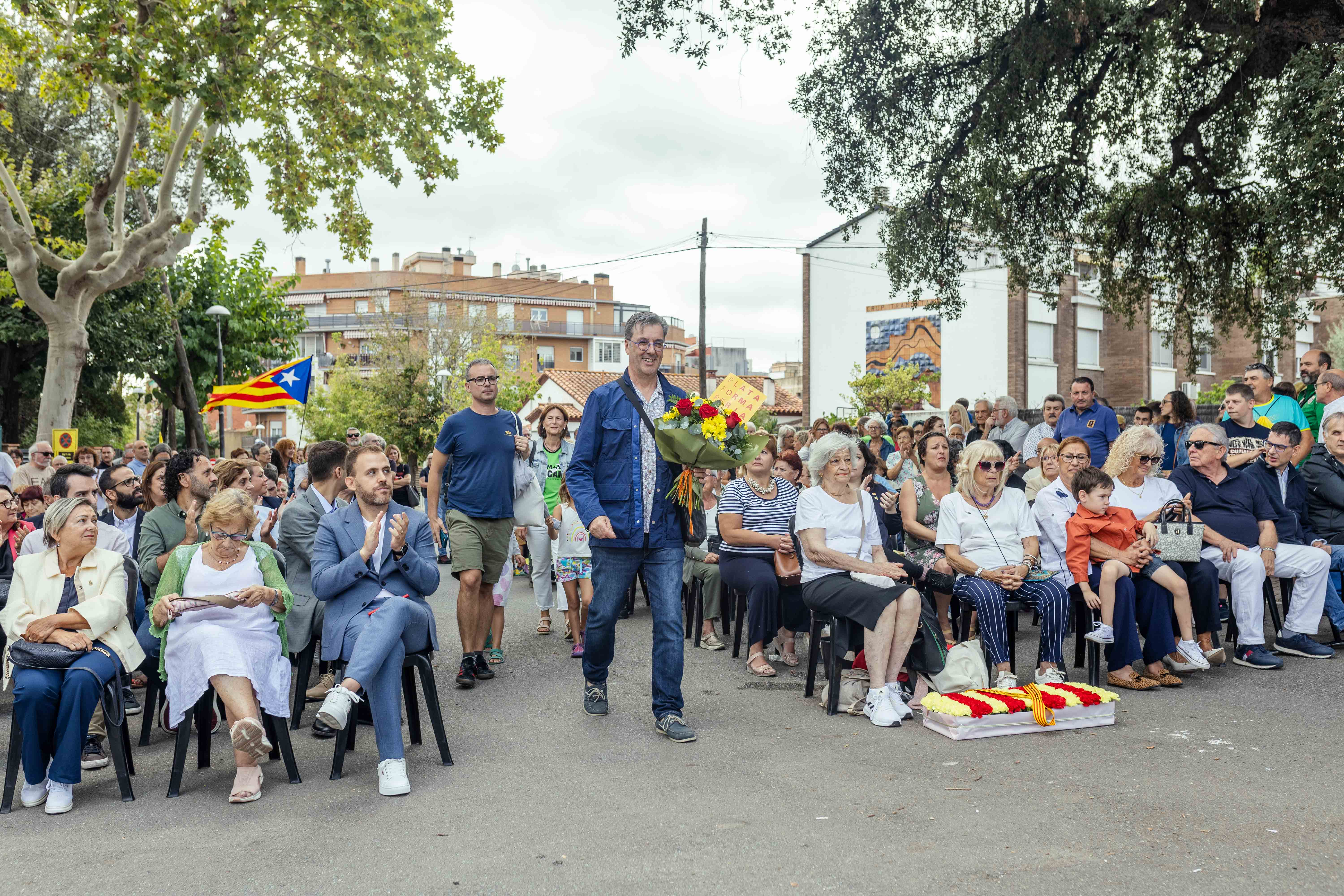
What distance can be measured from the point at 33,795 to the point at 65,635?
70cm

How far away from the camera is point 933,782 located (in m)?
4.70

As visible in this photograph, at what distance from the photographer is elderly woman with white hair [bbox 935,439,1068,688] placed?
6.23 metres

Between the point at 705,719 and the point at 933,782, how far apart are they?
159 cm

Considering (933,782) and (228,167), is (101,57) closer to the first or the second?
(228,167)

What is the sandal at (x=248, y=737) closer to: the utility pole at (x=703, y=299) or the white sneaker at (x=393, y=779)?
the white sneaker at (x=393, y=779)

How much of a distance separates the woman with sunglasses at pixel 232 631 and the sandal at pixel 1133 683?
4.88 metres

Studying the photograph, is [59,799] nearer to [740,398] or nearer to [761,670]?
[740,398]

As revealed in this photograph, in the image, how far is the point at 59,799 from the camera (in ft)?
14.9

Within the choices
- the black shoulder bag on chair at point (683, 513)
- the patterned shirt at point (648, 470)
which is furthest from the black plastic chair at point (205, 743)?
the black shoulder bag on chair at point (683, 513)

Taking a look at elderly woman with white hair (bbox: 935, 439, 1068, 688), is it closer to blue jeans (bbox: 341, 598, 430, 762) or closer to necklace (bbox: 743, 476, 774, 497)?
necklace (bbox: 743, 476, 774, 497)

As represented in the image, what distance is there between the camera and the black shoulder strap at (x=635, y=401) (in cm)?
573

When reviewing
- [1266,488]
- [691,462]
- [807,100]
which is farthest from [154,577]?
[807,100]

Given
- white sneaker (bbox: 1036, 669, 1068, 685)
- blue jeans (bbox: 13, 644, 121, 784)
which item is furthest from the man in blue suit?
white sneaker (bbox: 1036, 669, 1068, 685)

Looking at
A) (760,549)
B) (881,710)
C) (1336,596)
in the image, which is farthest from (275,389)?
(1336,596)
